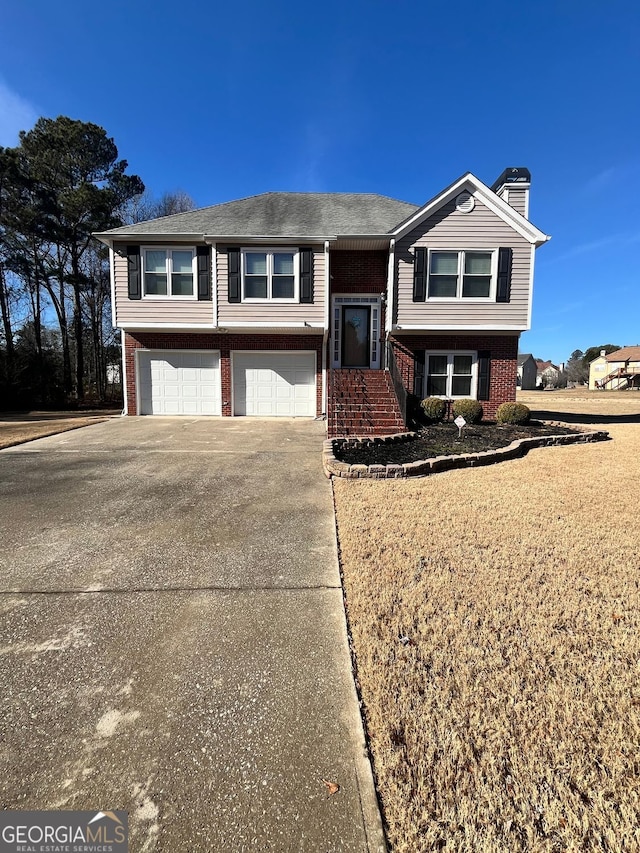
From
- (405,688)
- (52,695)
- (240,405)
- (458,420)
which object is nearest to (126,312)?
(240,405)

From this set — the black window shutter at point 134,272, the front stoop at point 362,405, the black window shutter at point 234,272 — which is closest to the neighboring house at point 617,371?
the front stoop at point 362,405

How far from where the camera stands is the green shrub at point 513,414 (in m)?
11.1

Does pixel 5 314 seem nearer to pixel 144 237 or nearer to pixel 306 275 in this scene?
pixel 144 237

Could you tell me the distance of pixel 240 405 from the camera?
13195 mm

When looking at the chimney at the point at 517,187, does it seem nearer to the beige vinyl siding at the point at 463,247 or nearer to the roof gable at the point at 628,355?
the beige vinyl siding at the point at 463,247

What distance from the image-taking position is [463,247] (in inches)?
452

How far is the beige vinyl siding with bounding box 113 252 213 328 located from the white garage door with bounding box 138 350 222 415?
1091mm

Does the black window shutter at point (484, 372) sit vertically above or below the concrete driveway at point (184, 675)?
above

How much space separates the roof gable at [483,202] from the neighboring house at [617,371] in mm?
50640

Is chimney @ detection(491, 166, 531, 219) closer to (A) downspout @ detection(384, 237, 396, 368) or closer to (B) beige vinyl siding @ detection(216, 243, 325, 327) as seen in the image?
(A) downspout @ detection(384, 237, 396, 368)

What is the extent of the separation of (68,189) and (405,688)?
26454mm

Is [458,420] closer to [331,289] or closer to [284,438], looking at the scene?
[284,438]

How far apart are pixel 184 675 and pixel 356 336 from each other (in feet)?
39.7

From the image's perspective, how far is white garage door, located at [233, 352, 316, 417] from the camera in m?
13.0
